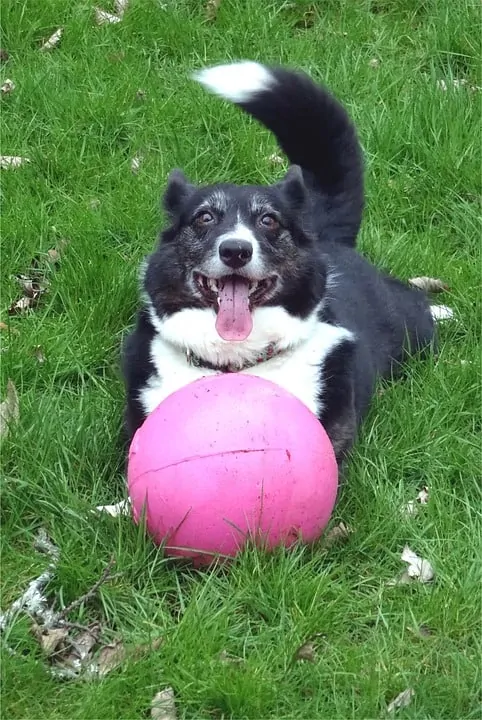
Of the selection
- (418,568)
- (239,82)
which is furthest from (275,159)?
(418,568)

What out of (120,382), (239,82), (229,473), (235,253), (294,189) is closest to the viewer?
(229,473)

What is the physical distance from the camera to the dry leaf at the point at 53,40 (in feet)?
18.8

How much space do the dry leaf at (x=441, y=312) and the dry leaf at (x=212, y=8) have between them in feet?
8.58

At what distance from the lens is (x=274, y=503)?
2.79 m

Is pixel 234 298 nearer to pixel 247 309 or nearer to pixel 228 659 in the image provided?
pixel 247 309

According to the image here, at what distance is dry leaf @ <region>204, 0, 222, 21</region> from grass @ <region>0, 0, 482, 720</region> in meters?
0.06

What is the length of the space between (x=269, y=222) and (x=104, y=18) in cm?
308

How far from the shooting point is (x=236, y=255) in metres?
3.17

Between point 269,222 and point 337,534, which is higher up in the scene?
point 269,222

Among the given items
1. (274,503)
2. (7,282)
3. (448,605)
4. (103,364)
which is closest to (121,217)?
(7,282)

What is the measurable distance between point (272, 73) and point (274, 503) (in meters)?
1.90

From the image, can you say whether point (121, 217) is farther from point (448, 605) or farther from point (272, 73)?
point (448, 605)

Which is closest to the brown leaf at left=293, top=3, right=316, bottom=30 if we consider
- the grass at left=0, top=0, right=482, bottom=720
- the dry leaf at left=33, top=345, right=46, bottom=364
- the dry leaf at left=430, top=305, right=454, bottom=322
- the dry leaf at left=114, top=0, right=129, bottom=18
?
the grass at left=0, top=0, right=482, bottom=720

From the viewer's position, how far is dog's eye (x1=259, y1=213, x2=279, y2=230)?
339 centimetres
